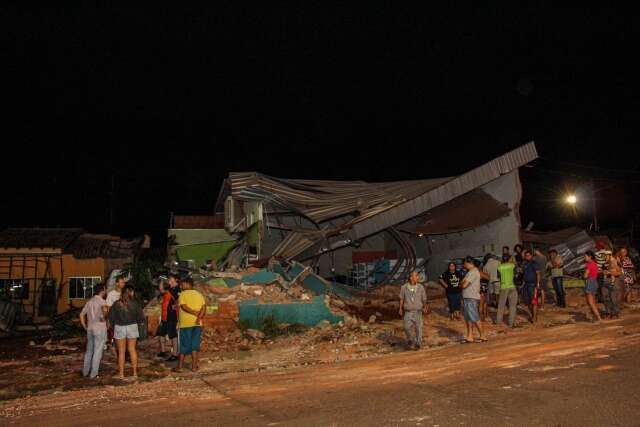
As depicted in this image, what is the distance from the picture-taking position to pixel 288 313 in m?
12.6

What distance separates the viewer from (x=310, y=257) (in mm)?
18078

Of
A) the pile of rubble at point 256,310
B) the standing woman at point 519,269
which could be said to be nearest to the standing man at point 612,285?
the standing woman at point 519,269

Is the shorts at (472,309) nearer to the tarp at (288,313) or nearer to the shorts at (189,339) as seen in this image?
the tarp at (288,313)

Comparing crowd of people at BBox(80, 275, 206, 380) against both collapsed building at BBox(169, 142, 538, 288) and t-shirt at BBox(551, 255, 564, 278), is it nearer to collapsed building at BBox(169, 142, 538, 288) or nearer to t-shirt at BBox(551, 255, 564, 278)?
collapsed building at BBox(169, 142, 538, 288)

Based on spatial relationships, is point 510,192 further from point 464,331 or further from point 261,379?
point 261,379

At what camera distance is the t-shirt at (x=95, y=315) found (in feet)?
29.1

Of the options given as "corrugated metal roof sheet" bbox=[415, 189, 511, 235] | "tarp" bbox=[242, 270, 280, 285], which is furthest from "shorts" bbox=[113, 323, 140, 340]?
"corrugated metal roof sheet" bbox=[415, 189, 511, 235]

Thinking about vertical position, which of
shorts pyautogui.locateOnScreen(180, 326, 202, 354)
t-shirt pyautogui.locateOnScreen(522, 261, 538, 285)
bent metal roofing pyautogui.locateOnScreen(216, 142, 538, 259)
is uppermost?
bent metal roofing pyautogui.locateOnScreen(216, 142, 538, 259)

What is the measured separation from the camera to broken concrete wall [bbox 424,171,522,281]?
60.0 feet

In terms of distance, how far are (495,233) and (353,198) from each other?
5.13 metres

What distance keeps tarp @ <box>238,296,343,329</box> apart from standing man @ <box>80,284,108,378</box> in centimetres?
386

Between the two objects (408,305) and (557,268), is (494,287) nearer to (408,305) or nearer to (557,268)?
(557,268)

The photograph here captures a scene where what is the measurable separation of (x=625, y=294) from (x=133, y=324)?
12794 mm

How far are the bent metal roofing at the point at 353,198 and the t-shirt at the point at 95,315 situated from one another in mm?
7821
